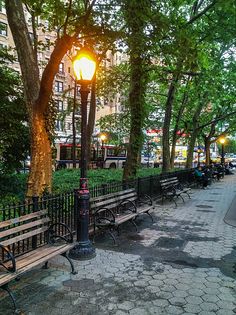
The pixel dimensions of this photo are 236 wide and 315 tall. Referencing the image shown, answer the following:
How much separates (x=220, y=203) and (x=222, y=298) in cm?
952

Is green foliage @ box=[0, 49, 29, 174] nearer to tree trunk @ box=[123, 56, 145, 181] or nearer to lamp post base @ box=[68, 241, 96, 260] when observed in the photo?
tree trunk @ box=[123, 56, 145, 181]

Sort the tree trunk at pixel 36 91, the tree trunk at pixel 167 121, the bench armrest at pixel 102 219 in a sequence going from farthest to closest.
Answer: the tree trunk at pixel 167 121
the tree trunk at pixel 36 91
the bench armrest at pixel 102 219

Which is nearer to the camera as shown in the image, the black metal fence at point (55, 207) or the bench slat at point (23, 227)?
the bench slat at point (23, 227)

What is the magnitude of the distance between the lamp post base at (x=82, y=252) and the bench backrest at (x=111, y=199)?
1.11 m

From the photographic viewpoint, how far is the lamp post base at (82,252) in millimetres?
6095

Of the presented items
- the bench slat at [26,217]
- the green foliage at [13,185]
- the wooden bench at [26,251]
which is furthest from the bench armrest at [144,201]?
the bench slat at [26,217]

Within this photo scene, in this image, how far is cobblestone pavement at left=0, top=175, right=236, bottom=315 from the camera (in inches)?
167

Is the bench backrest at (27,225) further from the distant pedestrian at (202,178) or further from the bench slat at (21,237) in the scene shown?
the distant pedestrian at (202,178)

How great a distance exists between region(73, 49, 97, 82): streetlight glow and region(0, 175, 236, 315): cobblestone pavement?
3420 mm

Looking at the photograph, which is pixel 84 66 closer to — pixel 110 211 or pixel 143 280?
pixel 110 211

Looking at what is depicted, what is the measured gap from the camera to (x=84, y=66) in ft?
20.3

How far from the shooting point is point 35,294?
457 cm

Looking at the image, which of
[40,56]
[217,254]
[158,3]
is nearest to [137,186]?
[217,254]

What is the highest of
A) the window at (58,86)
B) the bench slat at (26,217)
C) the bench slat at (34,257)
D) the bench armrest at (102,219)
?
the window at (58,86)
